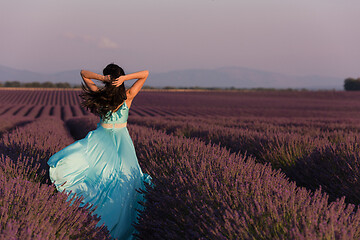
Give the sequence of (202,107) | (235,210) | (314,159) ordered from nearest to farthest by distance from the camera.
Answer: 1. (235,210)
2. (314,159)
3. (202,107)

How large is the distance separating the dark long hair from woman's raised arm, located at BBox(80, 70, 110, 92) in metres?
0.04

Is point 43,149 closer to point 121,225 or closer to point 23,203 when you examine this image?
point 121,225

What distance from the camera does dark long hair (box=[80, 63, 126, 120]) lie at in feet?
10.9

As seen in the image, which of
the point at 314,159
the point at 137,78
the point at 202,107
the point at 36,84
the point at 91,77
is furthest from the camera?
the point at 36,84

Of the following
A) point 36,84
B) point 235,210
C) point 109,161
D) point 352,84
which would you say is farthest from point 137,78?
point 36,84

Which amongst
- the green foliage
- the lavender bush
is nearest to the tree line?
the green foliage

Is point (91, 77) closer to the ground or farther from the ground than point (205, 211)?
farther from the ground

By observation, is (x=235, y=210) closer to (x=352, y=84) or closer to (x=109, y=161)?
(x=109, y=161)

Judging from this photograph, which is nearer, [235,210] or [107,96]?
[235,210]

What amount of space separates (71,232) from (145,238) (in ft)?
2.92

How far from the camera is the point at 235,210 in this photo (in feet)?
6.02

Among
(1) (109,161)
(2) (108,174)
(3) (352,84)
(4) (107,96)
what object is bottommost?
(2) (108,174)

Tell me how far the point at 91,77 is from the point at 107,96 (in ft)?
0.85

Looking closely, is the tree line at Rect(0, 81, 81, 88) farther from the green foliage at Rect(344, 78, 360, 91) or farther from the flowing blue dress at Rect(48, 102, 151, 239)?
the flowing blue dress at Rect(48, 102, 151, 239)
